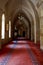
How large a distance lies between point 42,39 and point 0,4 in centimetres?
365

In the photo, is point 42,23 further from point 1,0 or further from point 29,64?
point 29,64

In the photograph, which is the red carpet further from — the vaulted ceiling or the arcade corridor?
the vaulted ceiling

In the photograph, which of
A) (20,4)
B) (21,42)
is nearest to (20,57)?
(20,4)

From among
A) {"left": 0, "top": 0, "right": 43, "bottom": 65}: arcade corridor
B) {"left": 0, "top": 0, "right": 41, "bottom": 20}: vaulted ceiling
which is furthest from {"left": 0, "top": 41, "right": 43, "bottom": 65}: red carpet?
{"left": 0, "top": 0, "right": 41, "bottom": 20}: vaulted ceiling

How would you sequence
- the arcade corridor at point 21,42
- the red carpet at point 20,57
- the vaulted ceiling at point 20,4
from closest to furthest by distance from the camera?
the red carpet at point 20,57
the arcade corridor at point 21,42
the vaulted ceiling at point 20,4

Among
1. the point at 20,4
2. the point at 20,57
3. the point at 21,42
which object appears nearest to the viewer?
the point at 20,57

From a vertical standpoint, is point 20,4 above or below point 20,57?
above

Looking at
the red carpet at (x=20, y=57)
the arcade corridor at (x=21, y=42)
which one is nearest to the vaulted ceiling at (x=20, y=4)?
the arcade corridor at (x=21, y=42)

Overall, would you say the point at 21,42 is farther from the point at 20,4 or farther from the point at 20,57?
the point at 20,57

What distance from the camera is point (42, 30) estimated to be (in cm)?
1099

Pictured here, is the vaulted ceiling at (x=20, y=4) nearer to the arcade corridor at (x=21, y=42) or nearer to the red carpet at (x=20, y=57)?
the arcade corridor at (x=21, y=42)

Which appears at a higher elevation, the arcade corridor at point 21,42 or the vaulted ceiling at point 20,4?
the vaulted ceiling at point 20,4

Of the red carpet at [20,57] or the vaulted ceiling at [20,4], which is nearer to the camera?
the red carpet at [20,57]

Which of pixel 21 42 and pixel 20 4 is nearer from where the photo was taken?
pixel 20 4
